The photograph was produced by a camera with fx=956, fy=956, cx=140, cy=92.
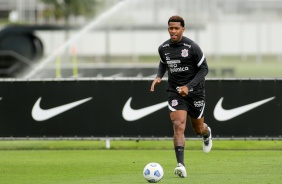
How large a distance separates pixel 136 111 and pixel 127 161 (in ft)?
8.87

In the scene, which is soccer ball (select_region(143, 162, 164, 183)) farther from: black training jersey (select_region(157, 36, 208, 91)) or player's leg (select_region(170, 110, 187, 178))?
black training jersey (select_region(157, 36, 208, 91))

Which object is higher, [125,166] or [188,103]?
[188,103]

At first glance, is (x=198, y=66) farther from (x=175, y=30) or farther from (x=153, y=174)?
(x=153, y=174)

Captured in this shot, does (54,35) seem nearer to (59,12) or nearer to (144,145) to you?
(59,12)

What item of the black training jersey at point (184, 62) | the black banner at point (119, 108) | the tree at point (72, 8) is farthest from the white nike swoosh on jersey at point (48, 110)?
the tree at point (72, 8)

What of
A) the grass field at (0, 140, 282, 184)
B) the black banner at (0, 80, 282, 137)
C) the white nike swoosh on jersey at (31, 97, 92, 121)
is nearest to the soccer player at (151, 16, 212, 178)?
the grass field at (0, 140, 282, 184)

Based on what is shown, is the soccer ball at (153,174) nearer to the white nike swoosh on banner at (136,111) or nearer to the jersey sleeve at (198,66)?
the jersey sleeve at (198,66)

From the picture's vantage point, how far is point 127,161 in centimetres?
1625

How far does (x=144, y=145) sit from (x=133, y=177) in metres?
6.17

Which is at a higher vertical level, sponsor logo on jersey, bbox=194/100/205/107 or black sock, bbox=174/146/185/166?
sponsor logo on jersey, bbox=194/100/205/107

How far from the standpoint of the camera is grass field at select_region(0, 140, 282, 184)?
13555 millimetres

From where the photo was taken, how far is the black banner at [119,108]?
18.7m

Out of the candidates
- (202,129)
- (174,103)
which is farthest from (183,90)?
(202,129)

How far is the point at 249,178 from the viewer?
43.6 ft
